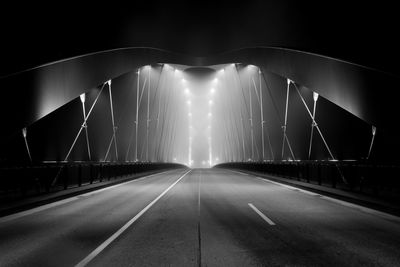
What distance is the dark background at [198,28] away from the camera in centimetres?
1263

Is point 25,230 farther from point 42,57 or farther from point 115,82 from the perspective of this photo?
point 115,82

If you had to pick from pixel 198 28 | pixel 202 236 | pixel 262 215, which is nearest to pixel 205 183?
pixel 198 28

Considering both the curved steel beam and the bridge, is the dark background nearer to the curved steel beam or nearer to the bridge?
the curved steel beam

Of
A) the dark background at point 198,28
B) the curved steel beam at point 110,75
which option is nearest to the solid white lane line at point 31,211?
the curved steel beam at point 110,75

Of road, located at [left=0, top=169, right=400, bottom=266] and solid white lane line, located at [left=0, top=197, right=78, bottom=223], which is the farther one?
solid white lane line, located at [left=0, top=197, right=78, bottom=223]

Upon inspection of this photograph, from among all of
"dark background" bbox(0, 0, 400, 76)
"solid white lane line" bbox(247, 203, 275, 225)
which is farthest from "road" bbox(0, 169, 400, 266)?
"dark background" bbox(0, 0, 400, 76)

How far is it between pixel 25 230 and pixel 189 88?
78.8m

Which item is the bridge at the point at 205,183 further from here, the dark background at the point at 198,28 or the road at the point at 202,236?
the dark background at the point at 198,28

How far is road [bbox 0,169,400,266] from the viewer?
5078 millimetres

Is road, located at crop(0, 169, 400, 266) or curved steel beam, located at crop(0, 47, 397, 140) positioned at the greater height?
curved steel beam, located at crop(0, 47, 397, 140)

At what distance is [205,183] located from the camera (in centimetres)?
2222

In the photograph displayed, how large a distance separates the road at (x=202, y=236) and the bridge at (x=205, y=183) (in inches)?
1.3

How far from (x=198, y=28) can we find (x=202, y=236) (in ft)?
62.4

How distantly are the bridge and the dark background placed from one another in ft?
2.22
